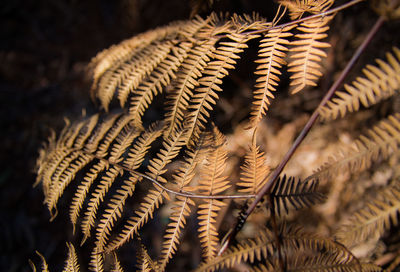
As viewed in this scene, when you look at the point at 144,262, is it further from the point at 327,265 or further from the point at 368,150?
the point at 368,150

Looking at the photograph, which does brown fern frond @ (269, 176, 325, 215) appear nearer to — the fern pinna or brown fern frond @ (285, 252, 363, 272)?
the fern pinna

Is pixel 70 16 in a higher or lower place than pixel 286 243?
higher

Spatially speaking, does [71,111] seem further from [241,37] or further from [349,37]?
[349,37]

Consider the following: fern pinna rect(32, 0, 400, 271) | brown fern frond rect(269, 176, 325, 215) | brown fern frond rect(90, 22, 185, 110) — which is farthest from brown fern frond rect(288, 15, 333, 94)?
brown fern frond rect(90, 22, 185, 110)

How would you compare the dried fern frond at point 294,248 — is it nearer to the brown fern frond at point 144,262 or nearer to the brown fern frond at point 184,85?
the brown fern frond at point 144,262

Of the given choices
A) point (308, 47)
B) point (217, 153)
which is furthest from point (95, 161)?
point (308, 47)

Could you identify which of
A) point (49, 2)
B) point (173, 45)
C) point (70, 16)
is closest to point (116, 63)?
point (173, 45)

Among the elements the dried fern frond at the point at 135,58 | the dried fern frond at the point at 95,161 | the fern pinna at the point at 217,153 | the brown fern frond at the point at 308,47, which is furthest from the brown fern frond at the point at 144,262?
the brown fern frond at the point at 308,47

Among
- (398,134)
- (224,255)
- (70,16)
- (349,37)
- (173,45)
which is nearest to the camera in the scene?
(398,134)
